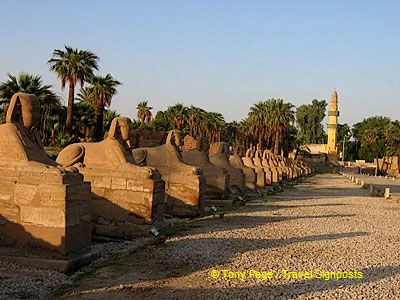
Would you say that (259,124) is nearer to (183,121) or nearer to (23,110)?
(183,121)

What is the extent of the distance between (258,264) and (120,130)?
4.40 meters

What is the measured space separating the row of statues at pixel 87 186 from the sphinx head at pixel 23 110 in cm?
1

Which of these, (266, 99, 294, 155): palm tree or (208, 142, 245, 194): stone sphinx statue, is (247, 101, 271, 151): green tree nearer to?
(266, 99, 294, 155): palm tree

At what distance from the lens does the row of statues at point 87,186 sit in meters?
6.86

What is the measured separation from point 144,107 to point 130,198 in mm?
43194

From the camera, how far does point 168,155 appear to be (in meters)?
13.3

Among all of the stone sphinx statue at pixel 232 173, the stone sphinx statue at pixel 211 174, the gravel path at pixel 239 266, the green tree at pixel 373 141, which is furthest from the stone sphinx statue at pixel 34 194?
the green tree at pixel 373 141

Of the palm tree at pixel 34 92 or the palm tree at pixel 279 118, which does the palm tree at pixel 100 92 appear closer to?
the palm tree at pixel 34 92

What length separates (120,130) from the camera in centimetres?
1034

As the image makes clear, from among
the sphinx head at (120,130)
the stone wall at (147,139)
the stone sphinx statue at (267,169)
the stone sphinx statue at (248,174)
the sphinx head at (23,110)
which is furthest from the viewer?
the stone wall at (147,139)

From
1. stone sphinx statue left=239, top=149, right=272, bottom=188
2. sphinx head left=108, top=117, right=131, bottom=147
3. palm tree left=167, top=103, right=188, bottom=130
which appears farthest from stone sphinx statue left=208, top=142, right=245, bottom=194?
palm tree left=167, top=103, right=188, bottom=130

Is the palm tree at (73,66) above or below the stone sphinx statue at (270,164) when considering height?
→ above

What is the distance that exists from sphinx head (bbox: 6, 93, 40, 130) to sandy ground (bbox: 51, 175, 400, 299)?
2.42 metres

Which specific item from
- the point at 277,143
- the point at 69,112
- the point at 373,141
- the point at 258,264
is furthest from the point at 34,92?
the point at 373,141
